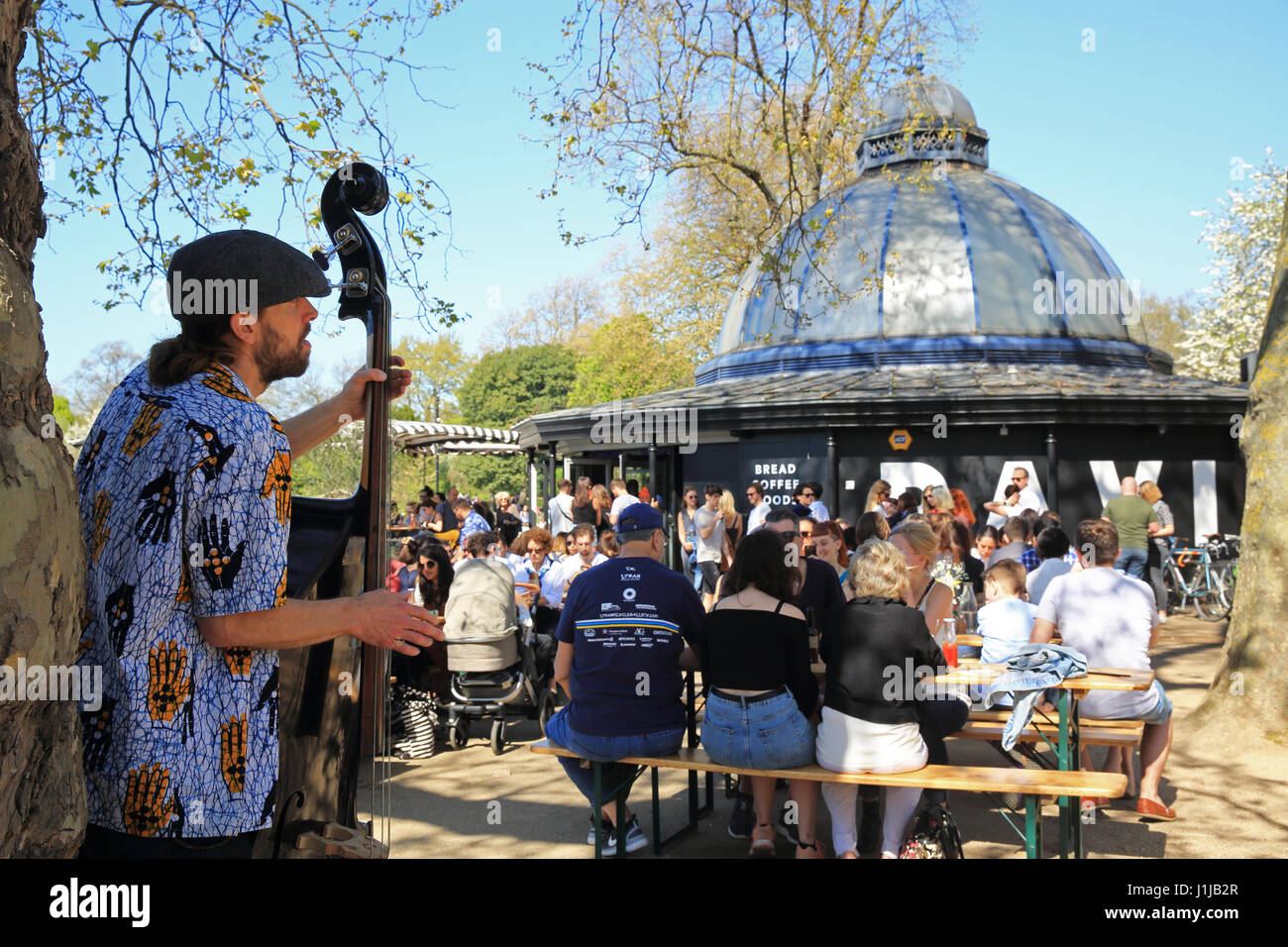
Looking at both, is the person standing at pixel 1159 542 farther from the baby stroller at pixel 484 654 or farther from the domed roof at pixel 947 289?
the baby stroller at pixel 484 654

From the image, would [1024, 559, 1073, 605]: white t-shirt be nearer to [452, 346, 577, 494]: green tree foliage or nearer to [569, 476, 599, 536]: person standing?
[569, 476, 599, 536]: person standing

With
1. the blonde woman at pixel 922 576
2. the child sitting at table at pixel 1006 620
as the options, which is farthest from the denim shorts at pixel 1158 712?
the blonde woman at pixel 922 576

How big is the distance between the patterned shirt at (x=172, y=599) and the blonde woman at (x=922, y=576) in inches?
191

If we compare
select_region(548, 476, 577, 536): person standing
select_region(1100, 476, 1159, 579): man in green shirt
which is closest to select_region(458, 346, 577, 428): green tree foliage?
select_region(548, 476, 577, 536): person standing

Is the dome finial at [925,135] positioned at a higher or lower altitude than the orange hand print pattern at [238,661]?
higher

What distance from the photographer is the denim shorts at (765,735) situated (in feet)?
16.2

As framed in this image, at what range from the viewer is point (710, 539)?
13023mm

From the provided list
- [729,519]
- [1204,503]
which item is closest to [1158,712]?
[729,519]

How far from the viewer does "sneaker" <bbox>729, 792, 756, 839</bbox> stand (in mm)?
5926

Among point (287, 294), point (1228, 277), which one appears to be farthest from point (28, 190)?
point (1228, 277)

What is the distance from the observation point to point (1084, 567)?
6.36 m

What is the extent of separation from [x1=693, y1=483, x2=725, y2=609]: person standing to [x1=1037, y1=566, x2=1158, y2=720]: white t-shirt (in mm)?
6813
